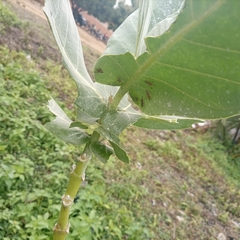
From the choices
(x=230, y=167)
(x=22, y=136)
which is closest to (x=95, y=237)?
(x=22, y=136)

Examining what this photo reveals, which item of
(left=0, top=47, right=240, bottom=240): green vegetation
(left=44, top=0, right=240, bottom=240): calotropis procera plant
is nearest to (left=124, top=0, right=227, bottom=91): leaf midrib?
(left=44, top=0, right=240, bottom=240): calotropis procera plant

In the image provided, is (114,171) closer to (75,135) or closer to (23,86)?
(23,86)

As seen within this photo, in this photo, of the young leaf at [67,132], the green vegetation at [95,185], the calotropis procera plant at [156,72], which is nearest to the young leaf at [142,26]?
the calotropis procera plant at [156,72]

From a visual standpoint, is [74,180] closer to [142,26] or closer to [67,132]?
[67,132]

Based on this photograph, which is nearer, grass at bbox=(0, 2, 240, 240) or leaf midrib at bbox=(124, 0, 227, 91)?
leaf midrib at bbox=(124, 0, 227, 91)

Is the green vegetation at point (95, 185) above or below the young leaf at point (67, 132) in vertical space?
below

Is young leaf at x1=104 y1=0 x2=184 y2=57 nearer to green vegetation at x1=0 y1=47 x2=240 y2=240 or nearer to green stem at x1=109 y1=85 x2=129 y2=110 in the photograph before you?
green stem at x1=109 y1=85 x2=129 y2=110

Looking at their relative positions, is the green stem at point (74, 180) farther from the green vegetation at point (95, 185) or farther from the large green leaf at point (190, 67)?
the green vegetation at point (95, 185)
